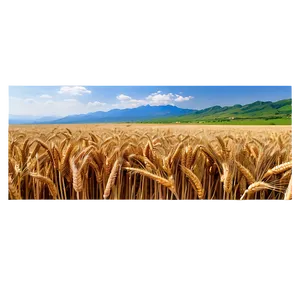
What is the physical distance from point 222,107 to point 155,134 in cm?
65

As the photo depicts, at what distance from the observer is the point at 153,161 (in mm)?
4828

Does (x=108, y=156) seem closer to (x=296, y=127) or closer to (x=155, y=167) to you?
(x=155, y=167)

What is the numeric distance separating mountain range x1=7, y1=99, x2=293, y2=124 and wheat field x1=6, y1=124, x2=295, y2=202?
0.06 meters

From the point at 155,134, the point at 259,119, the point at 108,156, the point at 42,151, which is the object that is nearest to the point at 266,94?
the point at 259,119

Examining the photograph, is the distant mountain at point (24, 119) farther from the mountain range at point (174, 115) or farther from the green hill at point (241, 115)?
the green hill at point (241, 115)

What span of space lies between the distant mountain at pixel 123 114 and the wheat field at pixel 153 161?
5 cm

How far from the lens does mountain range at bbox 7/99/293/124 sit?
4828 millimetres

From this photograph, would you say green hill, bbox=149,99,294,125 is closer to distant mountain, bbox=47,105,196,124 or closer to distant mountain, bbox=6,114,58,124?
distant mountain, bbox=47,105,196,124

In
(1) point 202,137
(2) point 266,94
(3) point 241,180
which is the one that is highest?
(2) point 266,94

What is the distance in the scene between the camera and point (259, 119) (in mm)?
4852

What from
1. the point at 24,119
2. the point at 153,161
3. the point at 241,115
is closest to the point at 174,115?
the point at 153,161

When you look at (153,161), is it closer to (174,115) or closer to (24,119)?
(174,115)

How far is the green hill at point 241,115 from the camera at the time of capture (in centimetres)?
483

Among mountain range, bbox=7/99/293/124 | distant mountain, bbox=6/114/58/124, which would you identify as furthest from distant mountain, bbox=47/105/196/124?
distant mountain, bbox=6/114/58/124
